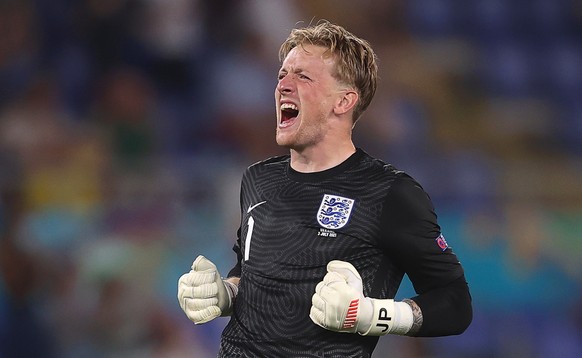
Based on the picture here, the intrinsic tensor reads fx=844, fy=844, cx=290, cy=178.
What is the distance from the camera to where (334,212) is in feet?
8.64

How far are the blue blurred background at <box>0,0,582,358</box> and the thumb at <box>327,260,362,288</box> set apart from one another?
2.73 metres

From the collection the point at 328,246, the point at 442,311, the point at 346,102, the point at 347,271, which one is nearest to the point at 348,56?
the point at 346,102

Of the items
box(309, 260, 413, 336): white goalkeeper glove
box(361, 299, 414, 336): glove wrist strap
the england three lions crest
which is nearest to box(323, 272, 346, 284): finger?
box(309, 260, 413, 336): white goalkeeper glove

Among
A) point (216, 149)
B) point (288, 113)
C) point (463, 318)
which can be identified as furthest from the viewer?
point (216, 149)

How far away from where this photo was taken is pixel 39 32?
19.8 ft

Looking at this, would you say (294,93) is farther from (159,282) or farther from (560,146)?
(560,146)

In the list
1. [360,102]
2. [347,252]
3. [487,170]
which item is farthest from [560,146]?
[347,252]

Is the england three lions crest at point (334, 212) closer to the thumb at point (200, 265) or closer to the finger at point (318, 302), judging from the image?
the finger at point (318, 302)

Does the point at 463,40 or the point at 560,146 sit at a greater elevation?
the point at 463,40

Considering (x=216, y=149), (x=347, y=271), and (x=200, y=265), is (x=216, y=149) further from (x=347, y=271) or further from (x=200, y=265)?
(x=347, y=271)

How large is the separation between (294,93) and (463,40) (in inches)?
133

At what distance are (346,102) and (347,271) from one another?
68 centimetres

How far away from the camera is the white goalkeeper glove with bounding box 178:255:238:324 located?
276 cm

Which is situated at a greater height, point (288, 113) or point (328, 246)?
point (288, 113)
